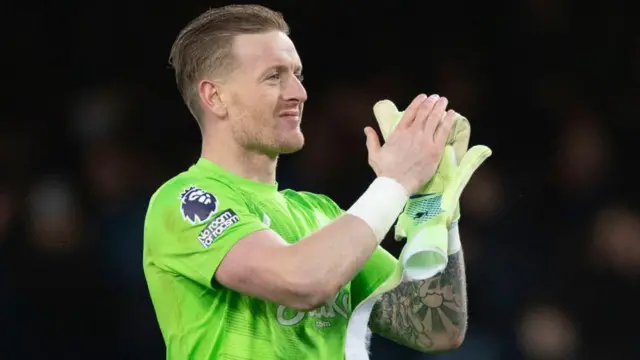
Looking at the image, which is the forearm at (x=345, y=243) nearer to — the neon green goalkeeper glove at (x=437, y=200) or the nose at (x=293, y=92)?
the neon green goalkeeper glove at (x=437, y=200)

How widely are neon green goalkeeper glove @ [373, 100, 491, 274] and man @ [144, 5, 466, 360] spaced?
0.04 m

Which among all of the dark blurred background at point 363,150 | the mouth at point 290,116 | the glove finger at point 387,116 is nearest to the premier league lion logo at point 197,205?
the mouth at point 290,116

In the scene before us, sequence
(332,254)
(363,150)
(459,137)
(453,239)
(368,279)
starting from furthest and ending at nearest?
1. (363,150)
2. (368,279)
3. (453,239)
4. (459,137)
5. (332,254)

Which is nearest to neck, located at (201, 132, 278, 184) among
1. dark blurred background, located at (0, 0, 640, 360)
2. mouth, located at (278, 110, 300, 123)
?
mouth, located at (278, 110, 300, 123)

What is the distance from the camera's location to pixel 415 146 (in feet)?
7.42

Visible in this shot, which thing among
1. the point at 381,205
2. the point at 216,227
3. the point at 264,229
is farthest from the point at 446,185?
the point at 216,227

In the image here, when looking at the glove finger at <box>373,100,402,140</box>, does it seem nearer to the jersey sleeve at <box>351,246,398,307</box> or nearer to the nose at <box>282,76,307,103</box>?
the nose at <box>282,76,307,103</box>

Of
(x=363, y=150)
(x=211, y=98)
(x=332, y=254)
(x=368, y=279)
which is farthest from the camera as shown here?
(x=363, y=150)

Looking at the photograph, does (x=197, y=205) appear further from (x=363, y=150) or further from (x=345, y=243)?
(x=363, y=150)

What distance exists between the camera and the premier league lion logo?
2.30 meters

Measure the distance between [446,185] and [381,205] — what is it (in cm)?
18

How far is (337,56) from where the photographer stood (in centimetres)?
484
